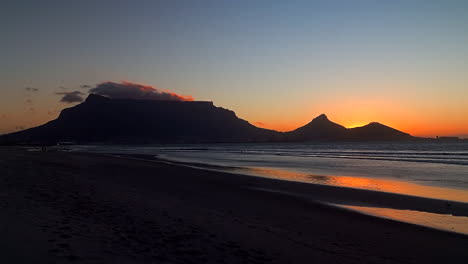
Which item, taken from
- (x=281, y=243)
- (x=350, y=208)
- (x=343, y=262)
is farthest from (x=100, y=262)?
(x=350, y=208)

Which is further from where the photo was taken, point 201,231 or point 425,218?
point 425,218

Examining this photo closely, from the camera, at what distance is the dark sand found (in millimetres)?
6742

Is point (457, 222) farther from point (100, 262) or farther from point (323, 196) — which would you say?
point (100, 262)

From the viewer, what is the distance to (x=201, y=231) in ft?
29.8

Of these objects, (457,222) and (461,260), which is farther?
(457,222)

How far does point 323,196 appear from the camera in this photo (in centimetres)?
1661

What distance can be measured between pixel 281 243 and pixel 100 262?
4.32 meters

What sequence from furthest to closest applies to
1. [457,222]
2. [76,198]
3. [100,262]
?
[76,198] → [457,222] → [100,262]

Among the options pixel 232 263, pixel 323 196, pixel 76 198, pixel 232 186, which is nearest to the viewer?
pixel 232 263

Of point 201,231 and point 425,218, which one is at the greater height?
point 201,231

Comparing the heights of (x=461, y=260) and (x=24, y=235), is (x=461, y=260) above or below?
below

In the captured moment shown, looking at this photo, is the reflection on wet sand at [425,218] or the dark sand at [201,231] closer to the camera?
the dark sand at [201,231]

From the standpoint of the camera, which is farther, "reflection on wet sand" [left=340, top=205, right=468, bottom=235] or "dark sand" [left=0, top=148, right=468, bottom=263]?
"reflection on wet sand" [left=340, top=205, right=468, bottom=235]

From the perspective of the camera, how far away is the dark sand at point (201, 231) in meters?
6.74
